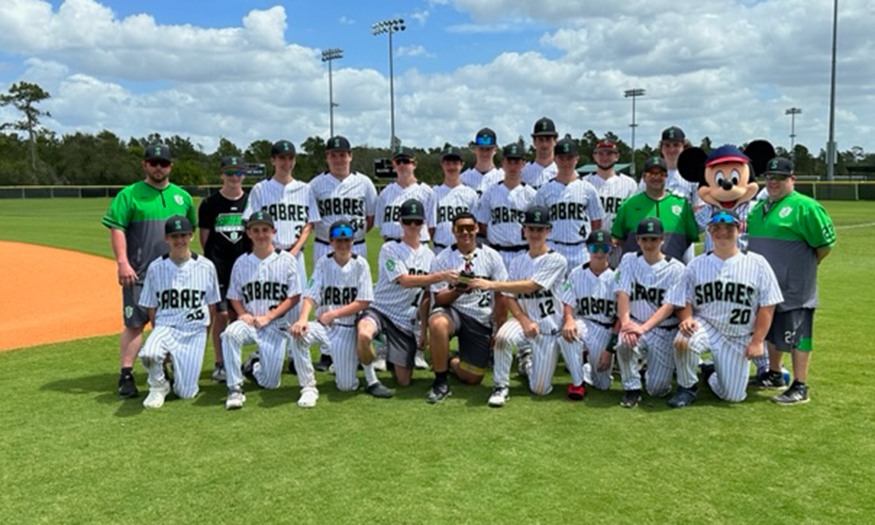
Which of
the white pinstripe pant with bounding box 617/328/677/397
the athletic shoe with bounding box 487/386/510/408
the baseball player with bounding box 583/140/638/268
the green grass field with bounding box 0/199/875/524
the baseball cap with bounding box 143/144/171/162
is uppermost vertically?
the baseball cap with bounding box 143/144/171/162

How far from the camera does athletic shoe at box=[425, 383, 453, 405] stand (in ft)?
16.8

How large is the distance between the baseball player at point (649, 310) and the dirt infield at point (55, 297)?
6.03 m

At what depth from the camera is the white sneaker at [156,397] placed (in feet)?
16.6

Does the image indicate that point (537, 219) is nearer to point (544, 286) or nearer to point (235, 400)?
point (544, 286)

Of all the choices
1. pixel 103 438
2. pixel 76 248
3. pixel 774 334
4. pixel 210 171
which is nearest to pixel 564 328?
pixel 774 334

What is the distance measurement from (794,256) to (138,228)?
511cm

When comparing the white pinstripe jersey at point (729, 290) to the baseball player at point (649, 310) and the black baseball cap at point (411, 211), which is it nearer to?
the baseball player at point (649, 310)

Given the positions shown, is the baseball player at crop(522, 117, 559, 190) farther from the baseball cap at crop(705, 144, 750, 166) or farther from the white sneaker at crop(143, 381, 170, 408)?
the white sneaker at crop(143, 381, 170, 408)

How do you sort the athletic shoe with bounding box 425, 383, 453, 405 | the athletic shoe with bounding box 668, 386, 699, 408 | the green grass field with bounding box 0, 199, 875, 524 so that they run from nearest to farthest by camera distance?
the green grass field with bounding box 0, 199, 875, 524
the athletic shoe with bounding box 668, 386, 699, 408
the athletic shoe with bounding box 425, 383, 453, 405

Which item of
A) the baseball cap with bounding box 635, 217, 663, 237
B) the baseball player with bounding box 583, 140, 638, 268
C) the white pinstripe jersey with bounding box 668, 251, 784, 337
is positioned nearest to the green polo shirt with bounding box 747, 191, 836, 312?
the white pinstripe jersey with bounding box 668, 251, 784, 337

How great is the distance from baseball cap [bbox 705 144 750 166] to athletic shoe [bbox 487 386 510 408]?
2534 mm

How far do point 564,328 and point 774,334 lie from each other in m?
1.57

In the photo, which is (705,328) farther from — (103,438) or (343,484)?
(103,438)

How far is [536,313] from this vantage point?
17.9ft
